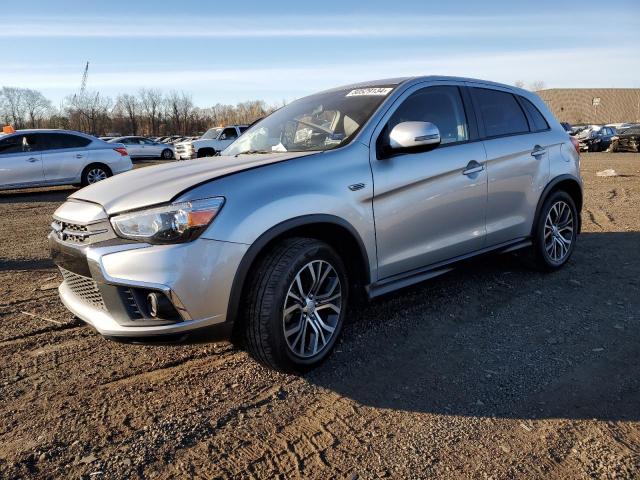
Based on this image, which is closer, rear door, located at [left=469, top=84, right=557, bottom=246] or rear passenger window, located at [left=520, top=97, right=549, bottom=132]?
rear door, located at [left=469, top=84, right=557, bottom=246]

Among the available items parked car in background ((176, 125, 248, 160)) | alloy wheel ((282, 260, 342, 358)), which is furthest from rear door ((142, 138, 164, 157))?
alloy wheel ((282, 260, 342, 358))

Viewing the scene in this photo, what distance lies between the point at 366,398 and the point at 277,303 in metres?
0.72

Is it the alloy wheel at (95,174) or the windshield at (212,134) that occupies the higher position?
the windshield at (212,134)

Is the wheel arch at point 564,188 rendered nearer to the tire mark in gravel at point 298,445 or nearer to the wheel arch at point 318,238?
the wheel arch at point 318,238

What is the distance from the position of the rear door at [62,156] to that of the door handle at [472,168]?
10752 mm

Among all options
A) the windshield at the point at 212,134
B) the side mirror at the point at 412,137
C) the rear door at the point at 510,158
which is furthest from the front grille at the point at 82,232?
the windshield at the point at 212,134

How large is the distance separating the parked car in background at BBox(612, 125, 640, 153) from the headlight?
1119 inches

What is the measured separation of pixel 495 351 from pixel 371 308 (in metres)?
1.10

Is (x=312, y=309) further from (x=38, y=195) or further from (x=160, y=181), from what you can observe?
(x=38, y=195)

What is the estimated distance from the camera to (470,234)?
4.05 metres

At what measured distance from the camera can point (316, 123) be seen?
3861mm

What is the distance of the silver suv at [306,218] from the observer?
264 cm

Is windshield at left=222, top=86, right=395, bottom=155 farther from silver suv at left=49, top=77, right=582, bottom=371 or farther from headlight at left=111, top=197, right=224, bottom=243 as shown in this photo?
headlight at left=111, top=197, right=224, bottom=243

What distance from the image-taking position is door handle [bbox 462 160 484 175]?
393 centimetres
